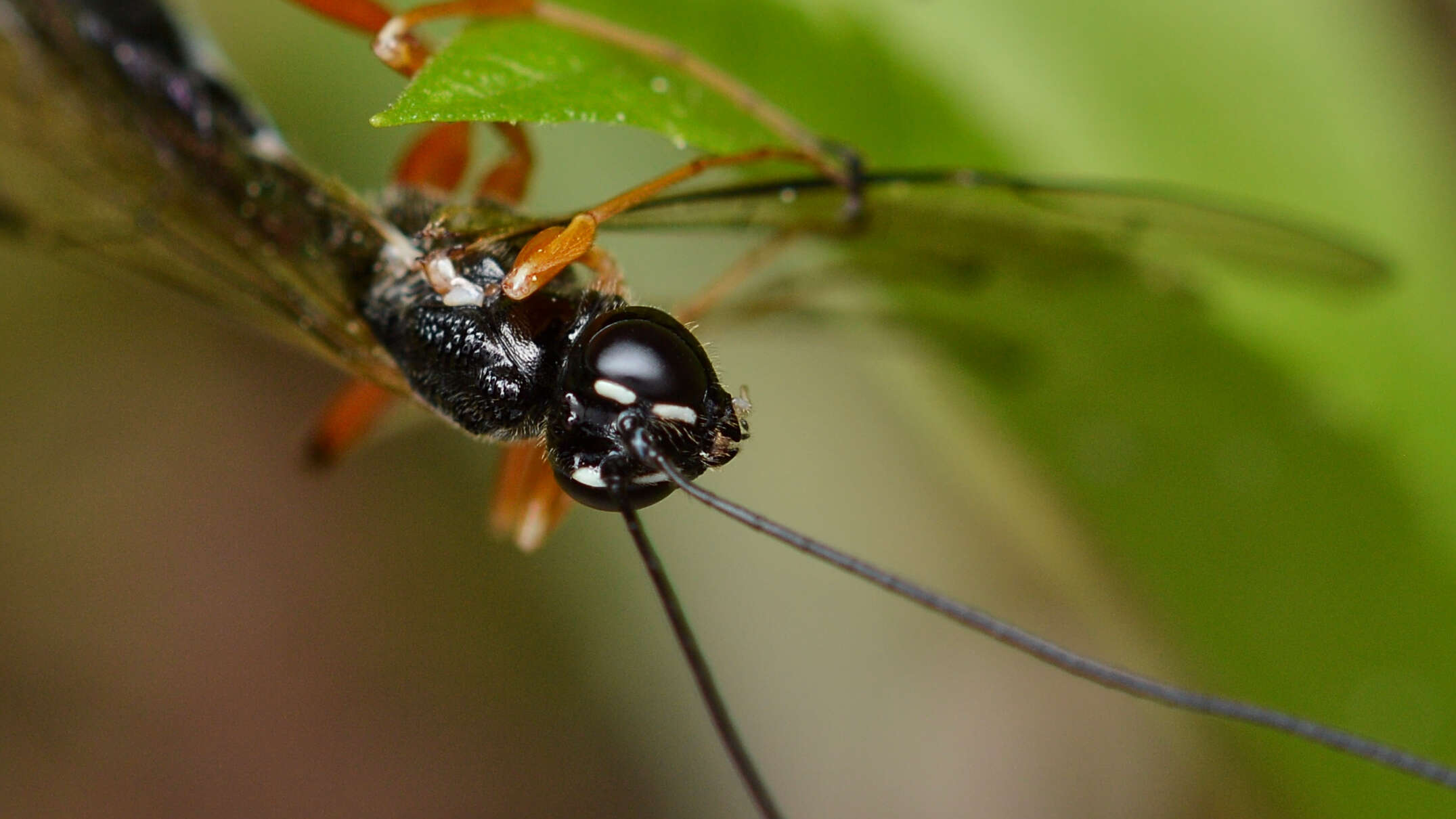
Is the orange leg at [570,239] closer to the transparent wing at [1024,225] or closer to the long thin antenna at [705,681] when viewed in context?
the transparent wing at [1024,225]

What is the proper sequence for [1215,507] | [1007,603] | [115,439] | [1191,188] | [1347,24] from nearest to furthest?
[1215,507] → [1191,188] → [1347,24] → [1007,603] → [115,439]

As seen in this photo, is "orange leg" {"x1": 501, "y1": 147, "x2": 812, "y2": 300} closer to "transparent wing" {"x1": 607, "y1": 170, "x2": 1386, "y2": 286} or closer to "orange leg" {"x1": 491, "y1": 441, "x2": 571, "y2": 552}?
"transparent wing" {"x1": 607, "y1": 170, "x2": 1386, "y2": 286}

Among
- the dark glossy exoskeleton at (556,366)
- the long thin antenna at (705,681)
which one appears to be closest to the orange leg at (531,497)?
the dark glossy exoskeleton at (556,366)

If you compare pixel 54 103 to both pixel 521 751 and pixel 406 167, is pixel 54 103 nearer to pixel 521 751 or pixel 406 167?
pixel 406 167

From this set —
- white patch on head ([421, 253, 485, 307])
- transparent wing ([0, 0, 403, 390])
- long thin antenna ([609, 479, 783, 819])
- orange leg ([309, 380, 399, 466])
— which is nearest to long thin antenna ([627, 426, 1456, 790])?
long thin antenna ([609, 479, 783, 819])

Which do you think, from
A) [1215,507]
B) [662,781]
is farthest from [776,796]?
[1215,507]

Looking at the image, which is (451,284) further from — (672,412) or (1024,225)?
(1024,225)
